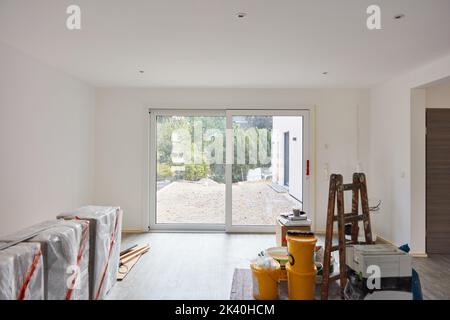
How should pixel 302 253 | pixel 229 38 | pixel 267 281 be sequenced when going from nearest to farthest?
pixel 302 253 < pixel 267 281 < pixel 229 38

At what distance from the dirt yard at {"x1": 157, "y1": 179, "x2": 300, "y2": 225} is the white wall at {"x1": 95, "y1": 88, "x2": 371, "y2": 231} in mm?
442

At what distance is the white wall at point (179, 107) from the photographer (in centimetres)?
516

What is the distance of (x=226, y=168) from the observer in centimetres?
518

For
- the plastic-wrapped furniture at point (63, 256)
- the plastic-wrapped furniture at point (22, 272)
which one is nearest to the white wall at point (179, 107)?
the plastic-wrapped furniture at point (63, 256)

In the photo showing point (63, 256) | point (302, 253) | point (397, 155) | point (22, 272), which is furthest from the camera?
point (397, 155)

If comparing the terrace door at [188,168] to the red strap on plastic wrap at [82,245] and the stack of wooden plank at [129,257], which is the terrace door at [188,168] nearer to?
the stack of wooden plank at [129,257]

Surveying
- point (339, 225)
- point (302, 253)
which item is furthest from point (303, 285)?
point (339, 225)

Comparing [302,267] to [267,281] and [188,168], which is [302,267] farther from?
[188,168]

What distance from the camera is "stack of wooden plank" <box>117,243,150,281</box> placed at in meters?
3.35

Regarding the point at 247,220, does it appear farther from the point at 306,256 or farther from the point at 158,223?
the point at 306,256

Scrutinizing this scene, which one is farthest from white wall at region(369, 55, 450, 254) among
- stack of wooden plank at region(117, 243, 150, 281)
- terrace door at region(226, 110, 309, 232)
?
stack of wooden plank at region(117, 243, 150, 281)

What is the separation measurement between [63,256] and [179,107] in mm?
3465

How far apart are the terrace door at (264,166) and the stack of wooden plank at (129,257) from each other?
160 cm

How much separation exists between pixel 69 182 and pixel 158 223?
164cm
